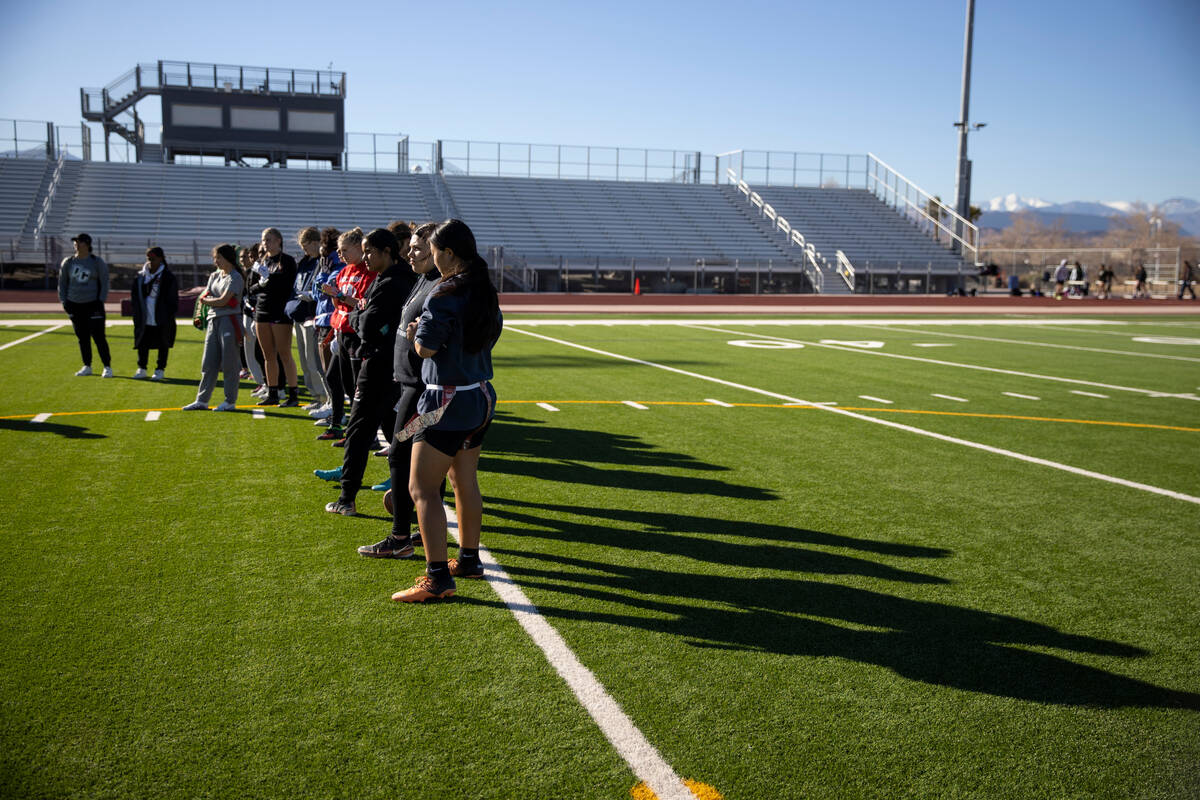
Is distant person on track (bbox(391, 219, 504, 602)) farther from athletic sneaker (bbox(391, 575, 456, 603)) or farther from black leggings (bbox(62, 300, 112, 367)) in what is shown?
black leggings (bbox(62, 300, 112, 367))

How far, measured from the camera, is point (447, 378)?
Answer: 14.0 ft

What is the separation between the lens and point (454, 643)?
158 inches

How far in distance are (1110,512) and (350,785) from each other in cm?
541

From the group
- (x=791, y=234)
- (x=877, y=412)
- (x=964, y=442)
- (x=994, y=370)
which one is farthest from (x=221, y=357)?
(x=791, y=234)

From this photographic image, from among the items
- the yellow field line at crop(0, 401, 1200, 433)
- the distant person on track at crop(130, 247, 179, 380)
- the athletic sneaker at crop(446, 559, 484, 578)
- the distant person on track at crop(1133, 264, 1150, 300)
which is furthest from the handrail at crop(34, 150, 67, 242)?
the distant person on track at crop(1133, 264, 1150, 300)

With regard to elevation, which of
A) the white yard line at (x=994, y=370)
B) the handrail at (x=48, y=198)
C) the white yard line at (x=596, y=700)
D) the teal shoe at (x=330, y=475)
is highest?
the handrail at (x=48, y=198)

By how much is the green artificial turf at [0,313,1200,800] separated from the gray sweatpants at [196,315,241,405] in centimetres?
128

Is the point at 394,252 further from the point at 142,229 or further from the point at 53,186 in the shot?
the point at 53,186

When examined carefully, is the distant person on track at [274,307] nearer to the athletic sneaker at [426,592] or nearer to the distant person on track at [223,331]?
the distant person on track at [223,331]


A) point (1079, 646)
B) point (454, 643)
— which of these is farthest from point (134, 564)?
point (1079, 646)

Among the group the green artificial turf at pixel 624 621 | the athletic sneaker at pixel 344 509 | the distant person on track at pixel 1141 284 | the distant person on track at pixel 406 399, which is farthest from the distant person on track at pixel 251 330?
the distant person on track at pixel 1141 284

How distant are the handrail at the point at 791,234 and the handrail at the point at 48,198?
31.0 m

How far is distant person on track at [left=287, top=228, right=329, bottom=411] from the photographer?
8.98 m

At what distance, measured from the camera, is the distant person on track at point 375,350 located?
5539 millimetres
